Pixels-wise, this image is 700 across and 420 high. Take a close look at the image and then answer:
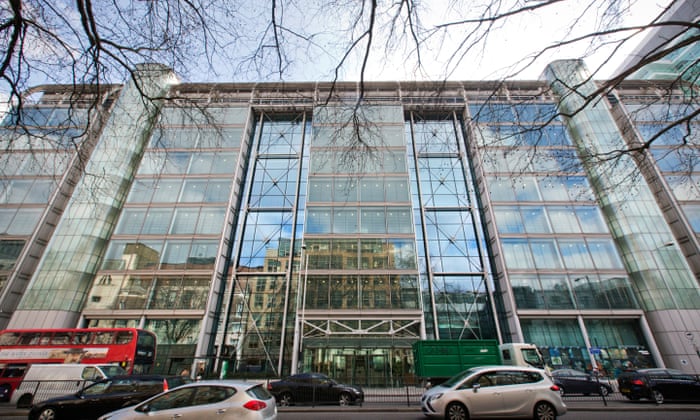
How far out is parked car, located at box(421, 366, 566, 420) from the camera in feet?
22.6

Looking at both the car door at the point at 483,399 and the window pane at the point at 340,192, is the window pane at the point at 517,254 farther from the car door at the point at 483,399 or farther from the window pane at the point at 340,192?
the car door at the point at 483,399

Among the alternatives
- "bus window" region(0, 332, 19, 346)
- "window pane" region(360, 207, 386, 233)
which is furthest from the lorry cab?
"bus window" region(0, 332, 19, 346)

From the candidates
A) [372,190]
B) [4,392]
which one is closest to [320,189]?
[372,190]

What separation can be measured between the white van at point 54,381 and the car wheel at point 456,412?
13005mm

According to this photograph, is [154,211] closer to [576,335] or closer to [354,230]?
[354,230]

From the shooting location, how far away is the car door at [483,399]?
6.90m

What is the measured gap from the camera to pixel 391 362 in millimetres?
21750

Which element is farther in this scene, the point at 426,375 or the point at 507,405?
the point at 426,375

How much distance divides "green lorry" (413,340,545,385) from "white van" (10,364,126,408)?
14.5m

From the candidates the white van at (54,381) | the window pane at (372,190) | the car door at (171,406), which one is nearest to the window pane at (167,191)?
the white van at (54,381)

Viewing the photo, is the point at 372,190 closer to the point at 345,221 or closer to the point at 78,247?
the point at 345,221

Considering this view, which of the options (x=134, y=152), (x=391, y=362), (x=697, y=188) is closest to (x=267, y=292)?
(x=391, y=362)

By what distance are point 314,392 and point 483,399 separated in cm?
737

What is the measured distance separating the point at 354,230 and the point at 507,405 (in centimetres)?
2053
